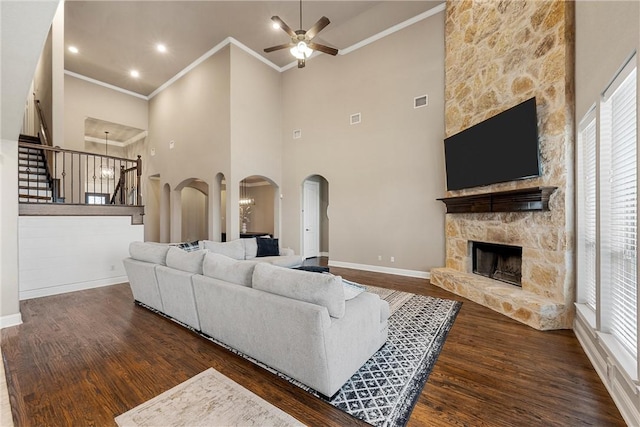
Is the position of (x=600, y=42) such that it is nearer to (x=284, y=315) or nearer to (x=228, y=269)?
Answer: (x=284, y=315)

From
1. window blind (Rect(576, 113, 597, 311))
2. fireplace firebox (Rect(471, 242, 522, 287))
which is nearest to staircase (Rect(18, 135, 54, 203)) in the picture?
fireplace firebox (Rect(471, 242, 522, 287))

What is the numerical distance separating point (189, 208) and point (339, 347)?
1085 centimetres

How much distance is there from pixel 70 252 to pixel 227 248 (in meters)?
2.70

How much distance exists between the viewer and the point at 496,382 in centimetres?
217

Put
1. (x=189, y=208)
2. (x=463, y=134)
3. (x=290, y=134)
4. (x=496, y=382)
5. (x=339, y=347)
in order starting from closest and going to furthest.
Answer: (x=339, y=347) < (x=496, y=382) < (x=463, y=134) < (x=290, y=134) < (x=189, y=208)

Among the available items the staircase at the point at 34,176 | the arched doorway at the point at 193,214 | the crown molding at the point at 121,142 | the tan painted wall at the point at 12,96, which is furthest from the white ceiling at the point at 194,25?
the arched doorway at the point at 193,214

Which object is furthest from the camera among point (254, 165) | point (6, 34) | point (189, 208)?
point (189, 208)

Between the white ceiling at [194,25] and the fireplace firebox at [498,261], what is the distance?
4.72 m

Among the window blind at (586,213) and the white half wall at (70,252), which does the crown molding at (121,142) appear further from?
the window blind at (586,213)

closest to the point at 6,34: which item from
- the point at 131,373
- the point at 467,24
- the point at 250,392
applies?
the point at 131,373

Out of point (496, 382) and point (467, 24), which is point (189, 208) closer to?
point (467, 24)

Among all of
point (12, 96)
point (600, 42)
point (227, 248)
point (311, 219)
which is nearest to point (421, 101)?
point (600, 42)

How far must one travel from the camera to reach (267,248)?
5508mm

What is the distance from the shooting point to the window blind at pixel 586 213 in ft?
9.68
